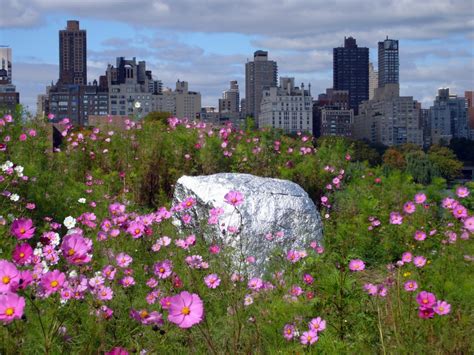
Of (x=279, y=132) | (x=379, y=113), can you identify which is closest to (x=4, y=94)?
(x=379, y=113)

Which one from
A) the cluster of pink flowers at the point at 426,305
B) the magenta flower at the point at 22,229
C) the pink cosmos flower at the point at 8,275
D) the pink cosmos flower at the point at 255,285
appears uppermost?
the magenta flower at the point at 22,229

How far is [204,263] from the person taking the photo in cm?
380

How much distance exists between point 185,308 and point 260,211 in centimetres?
436

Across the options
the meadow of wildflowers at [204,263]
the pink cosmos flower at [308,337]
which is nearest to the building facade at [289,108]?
the meadow of wildflowers at [204,263]

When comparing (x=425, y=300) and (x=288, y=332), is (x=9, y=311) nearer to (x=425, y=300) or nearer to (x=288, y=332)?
(x=288, y=332)

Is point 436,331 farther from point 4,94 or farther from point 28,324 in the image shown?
point 4,94

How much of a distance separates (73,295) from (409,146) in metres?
112

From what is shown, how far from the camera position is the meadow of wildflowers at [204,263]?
114 inches

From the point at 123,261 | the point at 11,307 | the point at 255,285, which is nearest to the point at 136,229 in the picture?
the point at 123,261

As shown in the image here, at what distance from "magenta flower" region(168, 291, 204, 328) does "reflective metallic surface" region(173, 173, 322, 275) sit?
13.2 feet

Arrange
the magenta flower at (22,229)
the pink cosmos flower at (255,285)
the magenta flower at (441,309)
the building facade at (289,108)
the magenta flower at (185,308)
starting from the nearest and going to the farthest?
the magenta flower at (185,308)
the magenta flower at (22,229)
the magenta flower at (441,309)
the pink cosmos flower at (255,285)
the building facade at (289,108)

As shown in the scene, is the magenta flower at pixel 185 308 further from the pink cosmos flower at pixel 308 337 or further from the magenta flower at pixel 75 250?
the pink cosmos flower at pixel 308 337

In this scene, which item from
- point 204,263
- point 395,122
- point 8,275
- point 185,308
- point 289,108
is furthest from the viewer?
point 395,122

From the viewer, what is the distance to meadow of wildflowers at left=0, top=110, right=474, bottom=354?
9.48ft
